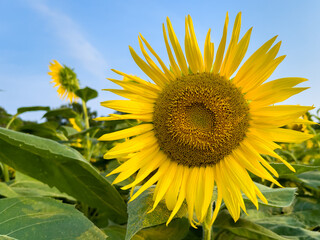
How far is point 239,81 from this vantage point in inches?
41.5

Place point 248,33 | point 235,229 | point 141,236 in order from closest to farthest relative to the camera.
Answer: point 248,33 < point 141,236 < point 235,229

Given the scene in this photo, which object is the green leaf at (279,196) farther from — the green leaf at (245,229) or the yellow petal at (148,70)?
the yellow petal at (148,70)

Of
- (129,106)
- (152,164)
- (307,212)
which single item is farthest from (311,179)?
(129,106)

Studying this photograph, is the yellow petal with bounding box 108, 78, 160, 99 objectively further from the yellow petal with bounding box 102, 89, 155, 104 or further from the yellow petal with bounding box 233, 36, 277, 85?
the yellow petal with bounding box 233, 36, 277, 85

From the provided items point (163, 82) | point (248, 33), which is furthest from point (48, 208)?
point (248, 33)

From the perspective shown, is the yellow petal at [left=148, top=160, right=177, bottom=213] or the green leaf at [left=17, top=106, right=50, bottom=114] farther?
the green leaf at [left=17, top=106, right=50, bottom=114]

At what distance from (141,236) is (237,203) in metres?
0.36

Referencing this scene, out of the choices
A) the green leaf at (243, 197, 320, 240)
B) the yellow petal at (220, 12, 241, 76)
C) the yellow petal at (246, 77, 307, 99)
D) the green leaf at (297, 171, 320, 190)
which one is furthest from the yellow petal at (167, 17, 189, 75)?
the green leaf at (297, 171, 320, 190)

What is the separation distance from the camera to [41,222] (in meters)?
1.02

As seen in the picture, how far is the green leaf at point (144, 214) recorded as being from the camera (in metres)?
0.90

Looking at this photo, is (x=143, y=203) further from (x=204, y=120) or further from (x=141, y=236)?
(x=204, y=120)

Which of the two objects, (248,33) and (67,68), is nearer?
(248,33)

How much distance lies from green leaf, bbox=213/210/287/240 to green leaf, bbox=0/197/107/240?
52cm

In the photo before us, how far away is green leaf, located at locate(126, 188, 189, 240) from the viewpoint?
0.90 meters
